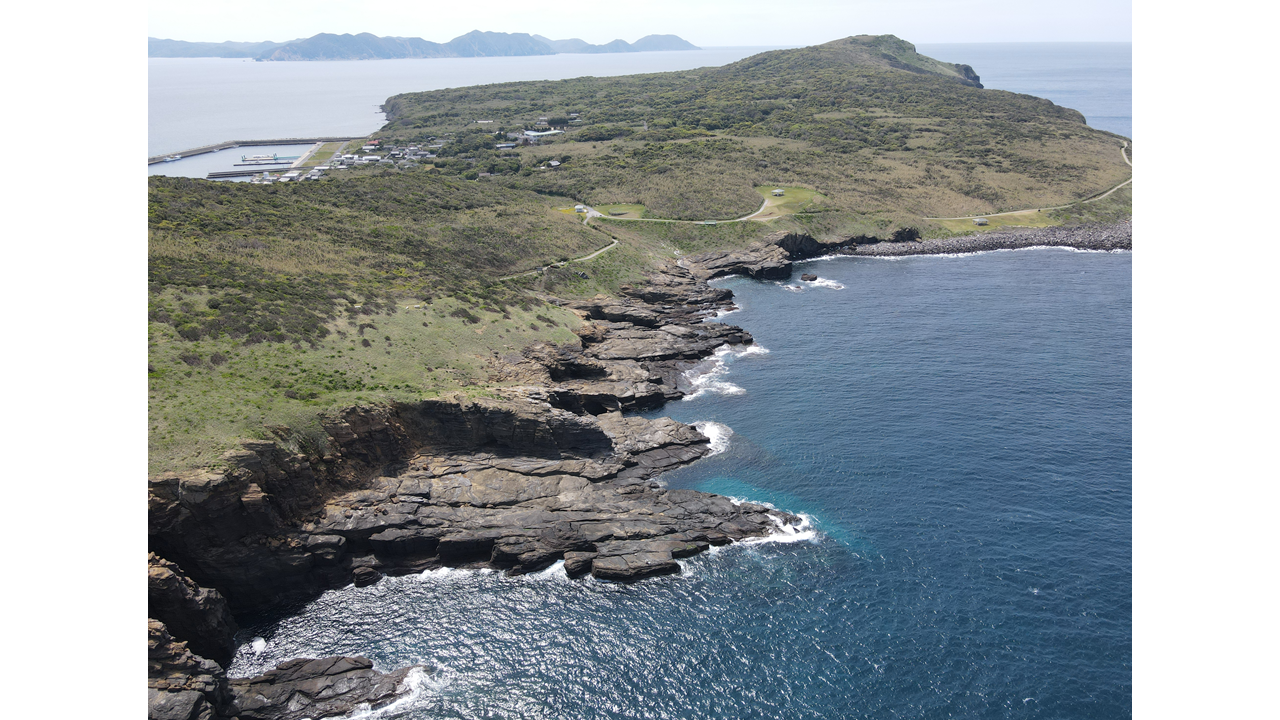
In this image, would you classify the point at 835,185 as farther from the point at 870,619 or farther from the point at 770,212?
the point at 870,619

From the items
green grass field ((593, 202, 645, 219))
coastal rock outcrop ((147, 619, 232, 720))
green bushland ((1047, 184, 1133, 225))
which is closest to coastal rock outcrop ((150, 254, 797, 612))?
coastal rock outcrop ((147, 619, 232, 720))

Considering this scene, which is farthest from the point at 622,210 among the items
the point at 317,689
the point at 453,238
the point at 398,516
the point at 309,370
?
the point at 317,689

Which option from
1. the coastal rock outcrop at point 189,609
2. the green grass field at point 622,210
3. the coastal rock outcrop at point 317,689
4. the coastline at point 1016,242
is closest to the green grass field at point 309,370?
the coastal rock outcrop at point 189,609

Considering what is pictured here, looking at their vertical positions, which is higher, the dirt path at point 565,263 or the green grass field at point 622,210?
the green grass field at point 622,210

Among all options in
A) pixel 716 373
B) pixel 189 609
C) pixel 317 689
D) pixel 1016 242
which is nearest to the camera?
pixel 317 689

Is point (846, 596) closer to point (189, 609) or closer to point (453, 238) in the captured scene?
point (189, 609)

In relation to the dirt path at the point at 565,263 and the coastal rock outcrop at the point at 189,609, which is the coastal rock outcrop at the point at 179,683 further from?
the dirt path at the point at 565,263

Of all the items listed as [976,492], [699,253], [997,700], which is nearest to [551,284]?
[699,253]
